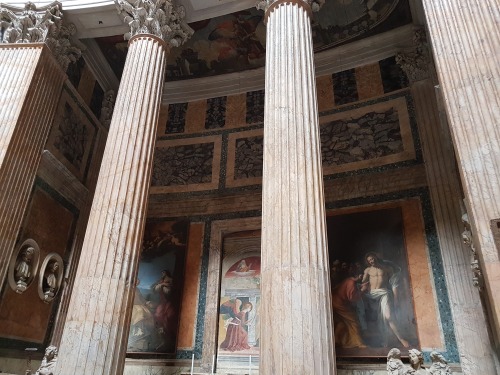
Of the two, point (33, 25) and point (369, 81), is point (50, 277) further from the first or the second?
point (369, 81)

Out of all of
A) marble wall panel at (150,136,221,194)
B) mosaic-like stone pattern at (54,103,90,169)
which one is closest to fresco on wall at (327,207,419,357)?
marble wall panel at (150,136,221,194)

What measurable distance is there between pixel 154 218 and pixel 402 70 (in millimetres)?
6931

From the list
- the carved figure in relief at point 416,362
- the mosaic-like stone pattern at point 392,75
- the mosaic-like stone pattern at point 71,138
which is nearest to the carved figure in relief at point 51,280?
the mosaic-like stone pattern at point 71,138

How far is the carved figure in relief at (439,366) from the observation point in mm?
6719

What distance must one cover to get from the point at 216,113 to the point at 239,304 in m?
5.21

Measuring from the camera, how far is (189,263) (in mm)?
10414

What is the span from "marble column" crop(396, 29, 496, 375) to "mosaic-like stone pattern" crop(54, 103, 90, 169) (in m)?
7.54

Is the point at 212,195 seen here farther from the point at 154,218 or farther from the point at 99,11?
the point at 99,11

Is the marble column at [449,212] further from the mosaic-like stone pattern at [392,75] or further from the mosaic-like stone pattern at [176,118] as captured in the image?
the mosaic-like stone pattern at [176,118]

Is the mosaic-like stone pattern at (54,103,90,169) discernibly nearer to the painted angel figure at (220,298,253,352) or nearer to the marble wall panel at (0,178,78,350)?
the marble wall panel at (0,178,78,350)

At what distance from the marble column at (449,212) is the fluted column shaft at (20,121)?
Answer: 290 inches

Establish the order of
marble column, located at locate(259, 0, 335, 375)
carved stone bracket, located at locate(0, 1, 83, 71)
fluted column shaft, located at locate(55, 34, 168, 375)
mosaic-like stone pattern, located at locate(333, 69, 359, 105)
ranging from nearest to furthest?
1. marble column, located at locate(259, 0, 335, 375)
2. fluted column shaft, located at locate(55, 34, 168, 375)
3. carved stone bracket, located at locate(0, 1, 83, 71)
4. mosaic-like stone pattern, located at locate(333, 69, 359, 105)

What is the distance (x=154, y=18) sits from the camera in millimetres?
7879

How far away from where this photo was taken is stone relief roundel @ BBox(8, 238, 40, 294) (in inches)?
314
